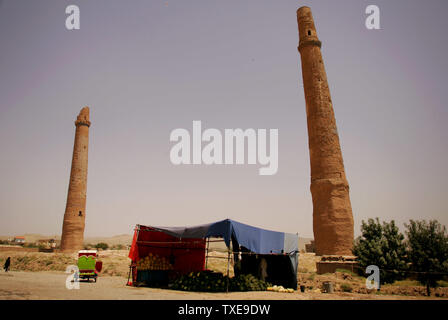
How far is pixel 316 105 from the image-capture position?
22000 millimetres

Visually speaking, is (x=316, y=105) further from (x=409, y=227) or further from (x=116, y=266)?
(x=116, y=266)

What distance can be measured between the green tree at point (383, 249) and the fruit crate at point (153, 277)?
10.6 meters

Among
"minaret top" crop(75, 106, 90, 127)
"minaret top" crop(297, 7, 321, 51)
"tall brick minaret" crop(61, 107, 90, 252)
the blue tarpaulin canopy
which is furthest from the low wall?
"minaret top" crop(75, 106, 90, 127)

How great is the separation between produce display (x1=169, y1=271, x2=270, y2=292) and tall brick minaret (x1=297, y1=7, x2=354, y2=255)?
320 inches

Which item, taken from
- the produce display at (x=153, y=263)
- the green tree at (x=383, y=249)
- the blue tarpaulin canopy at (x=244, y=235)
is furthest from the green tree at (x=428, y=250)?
the produce display at (x=153, y=263)

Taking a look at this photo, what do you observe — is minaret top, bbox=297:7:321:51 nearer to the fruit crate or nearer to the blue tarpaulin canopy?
the blue tarpaulin canopy

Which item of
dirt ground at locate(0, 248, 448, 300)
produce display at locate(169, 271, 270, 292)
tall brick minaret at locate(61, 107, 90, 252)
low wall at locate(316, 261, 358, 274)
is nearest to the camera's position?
dirt ground at locate(0, 248, 448, 300)

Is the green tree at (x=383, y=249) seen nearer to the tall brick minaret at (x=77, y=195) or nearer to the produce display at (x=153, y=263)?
the produce display at (x=153, y=263)

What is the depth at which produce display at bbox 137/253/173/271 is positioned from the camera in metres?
14.0

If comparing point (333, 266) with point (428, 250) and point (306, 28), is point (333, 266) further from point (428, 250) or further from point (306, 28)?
point (306, 28)

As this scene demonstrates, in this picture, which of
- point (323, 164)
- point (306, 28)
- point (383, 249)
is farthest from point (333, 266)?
point (306, 28)

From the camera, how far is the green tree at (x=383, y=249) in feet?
50.3

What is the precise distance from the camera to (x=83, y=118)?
3884 centimetres
